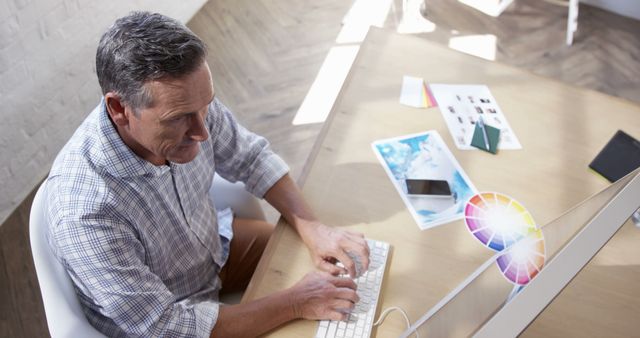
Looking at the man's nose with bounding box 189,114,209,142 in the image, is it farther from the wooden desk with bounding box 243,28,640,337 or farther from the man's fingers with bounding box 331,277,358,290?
the man's fingers with bounding box 331,277,358,290

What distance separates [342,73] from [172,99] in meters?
2.28

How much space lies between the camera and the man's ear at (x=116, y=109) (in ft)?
4.14

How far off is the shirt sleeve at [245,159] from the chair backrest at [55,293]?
555 mm

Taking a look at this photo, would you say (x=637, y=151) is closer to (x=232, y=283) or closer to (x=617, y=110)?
(x=617, y=110)

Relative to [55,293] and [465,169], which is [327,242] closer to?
[465,169]

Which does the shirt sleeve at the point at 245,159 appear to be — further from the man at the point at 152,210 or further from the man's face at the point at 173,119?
the man's face at the point at 173,119

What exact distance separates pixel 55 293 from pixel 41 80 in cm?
162

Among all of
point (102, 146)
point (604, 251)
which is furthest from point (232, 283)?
point (604, 251)

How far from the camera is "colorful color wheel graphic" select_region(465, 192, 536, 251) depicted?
1620 millimetres

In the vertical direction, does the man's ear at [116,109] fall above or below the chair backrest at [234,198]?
above

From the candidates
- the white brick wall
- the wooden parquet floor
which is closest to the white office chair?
the white brick wall

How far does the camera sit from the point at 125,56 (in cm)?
122

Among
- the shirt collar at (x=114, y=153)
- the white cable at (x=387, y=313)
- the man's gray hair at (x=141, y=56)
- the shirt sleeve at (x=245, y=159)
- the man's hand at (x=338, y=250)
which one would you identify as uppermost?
the man's gray hair at (x=141, y=56)

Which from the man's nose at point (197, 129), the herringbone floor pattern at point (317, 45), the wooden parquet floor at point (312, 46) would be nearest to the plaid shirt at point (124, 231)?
the man's nose at point (197, 129)
